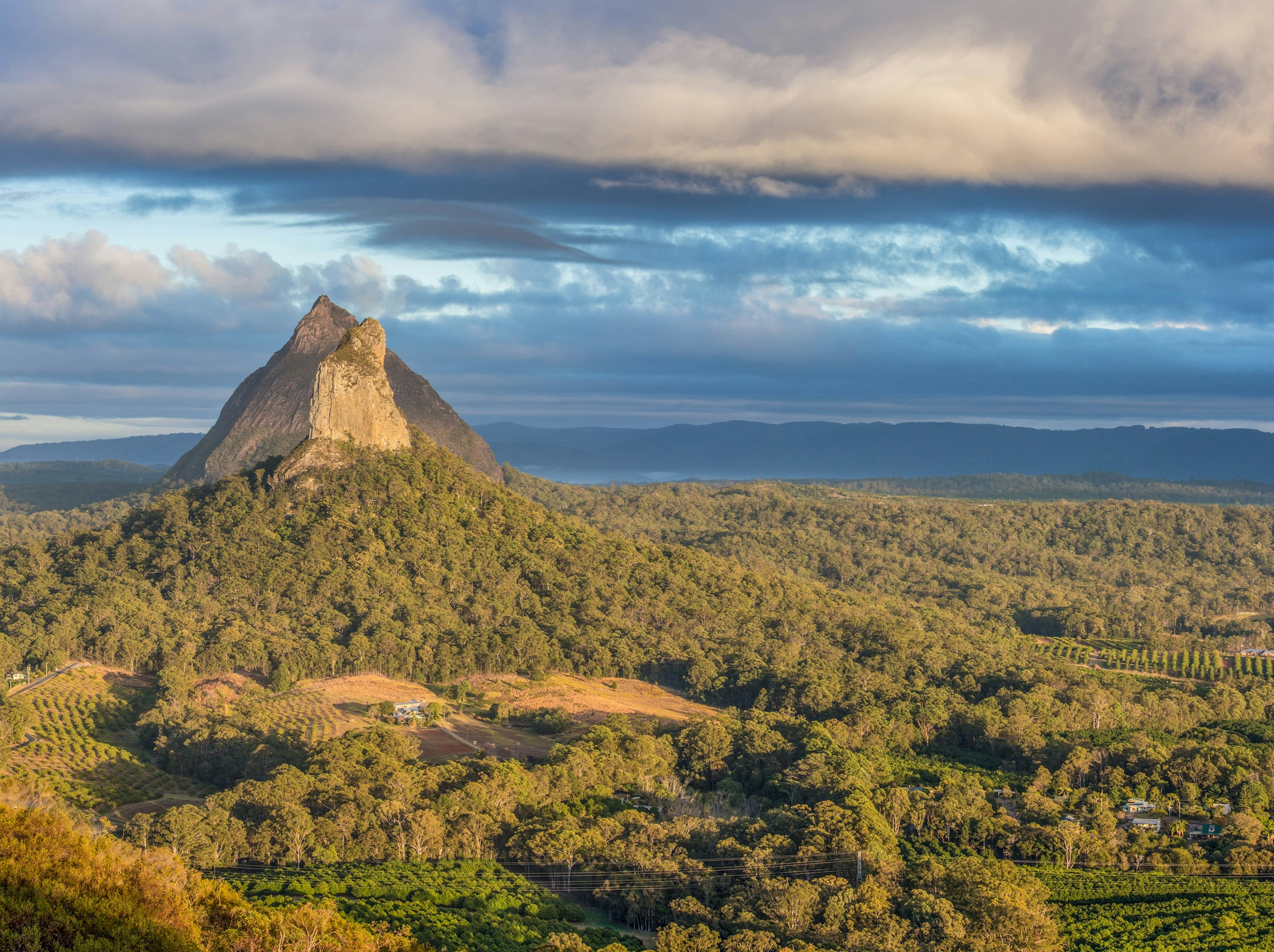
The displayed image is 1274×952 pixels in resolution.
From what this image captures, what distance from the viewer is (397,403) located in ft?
480

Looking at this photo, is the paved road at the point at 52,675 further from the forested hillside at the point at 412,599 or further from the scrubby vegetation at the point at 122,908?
the scrubby vegetation at the point at 122,908

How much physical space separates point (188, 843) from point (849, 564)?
120 m

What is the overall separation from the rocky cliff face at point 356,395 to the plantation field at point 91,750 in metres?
32.1

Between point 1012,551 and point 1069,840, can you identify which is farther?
point 1012,551

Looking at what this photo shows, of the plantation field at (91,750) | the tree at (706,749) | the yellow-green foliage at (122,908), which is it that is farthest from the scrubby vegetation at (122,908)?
the tree at (706,749)

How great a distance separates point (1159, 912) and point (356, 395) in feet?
Answer: 237

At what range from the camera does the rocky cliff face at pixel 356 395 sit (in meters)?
89.9

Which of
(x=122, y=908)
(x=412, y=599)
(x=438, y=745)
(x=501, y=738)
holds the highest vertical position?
(x=122, y=908)

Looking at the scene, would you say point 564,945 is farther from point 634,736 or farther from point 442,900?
point 634,736

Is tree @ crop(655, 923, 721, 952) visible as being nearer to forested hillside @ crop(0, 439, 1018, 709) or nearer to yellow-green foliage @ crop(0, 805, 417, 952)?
yellow-green foliage @ crop(0, 805, 417, 952)

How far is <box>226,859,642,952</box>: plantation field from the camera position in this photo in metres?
A: 32.4

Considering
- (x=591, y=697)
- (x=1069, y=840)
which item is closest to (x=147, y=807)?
(x=591, y=697)

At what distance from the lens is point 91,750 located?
52.2m

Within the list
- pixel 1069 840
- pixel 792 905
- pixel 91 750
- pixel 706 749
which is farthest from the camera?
pixel 706 749
